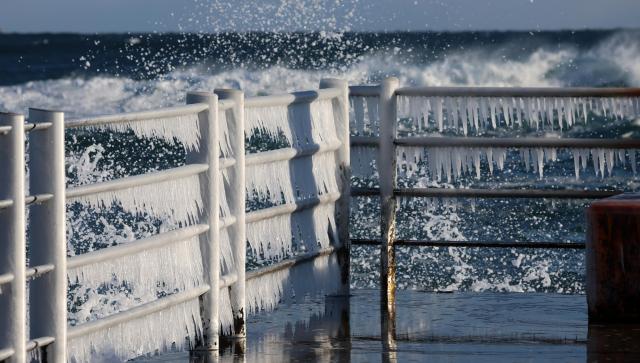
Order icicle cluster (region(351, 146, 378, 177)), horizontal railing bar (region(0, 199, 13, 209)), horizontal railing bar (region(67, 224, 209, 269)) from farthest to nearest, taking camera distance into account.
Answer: icicle cluster (region(351, 146, 378, 177))
horizontal railing bar (region(67, 224, 209, 269))
horizontal railing bar (region(0, 199, 13, 209))

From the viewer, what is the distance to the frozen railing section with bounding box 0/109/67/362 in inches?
197

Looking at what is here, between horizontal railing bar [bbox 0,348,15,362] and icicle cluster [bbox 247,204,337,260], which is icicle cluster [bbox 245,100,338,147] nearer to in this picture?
icicle cluster [bbox 247,204,337,260]

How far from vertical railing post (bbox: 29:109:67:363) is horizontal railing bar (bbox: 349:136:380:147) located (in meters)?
3.63

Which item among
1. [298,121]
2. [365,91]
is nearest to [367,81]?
[365,91]

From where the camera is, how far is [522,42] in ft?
222

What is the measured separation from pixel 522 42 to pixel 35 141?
63727 millimetres

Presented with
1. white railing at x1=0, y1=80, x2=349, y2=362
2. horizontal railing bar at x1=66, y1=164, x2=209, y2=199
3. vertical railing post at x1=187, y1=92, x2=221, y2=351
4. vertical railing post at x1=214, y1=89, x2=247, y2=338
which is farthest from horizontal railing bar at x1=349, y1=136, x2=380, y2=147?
horizontal railing bar at x1=66, y1=164, x2=209, y2=199

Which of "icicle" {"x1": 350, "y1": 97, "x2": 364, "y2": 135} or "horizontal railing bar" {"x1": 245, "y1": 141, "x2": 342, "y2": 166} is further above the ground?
"icicle" {"x1": 350, "y1": 97, "x2": 364, "y2": 135}

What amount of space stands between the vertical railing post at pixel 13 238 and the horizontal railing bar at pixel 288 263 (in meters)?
2.32

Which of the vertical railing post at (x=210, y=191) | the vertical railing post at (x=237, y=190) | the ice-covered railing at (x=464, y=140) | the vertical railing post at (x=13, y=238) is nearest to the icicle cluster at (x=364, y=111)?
the ice-covered railing at (x=464, y=140)

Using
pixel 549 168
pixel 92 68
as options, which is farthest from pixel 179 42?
pixel 549 168

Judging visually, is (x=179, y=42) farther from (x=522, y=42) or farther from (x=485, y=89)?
(x=485, y=89)

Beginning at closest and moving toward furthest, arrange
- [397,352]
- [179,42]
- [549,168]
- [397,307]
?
1. [397,352]
2. [397,307]
3. [549,168]
4. [179,42]

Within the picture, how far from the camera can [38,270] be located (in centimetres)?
520
